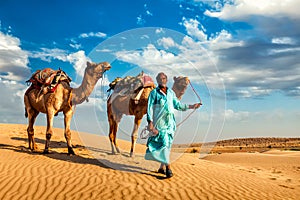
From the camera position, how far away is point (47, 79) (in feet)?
43.0

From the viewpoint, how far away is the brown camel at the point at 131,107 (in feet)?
38.6

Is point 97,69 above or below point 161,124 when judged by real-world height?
above

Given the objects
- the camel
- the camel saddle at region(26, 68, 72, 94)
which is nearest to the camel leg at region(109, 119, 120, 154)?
the camel

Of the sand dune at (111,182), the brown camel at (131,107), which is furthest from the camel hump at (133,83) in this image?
the sand dune at (111,182)

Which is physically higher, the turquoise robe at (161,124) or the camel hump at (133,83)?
the camel hump at (133,83)

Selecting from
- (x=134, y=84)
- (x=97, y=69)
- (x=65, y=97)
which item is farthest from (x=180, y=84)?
(x=65, y=97)

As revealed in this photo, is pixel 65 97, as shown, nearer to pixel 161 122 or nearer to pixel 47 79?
pixel 47 79

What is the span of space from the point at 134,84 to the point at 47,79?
3.72 meters

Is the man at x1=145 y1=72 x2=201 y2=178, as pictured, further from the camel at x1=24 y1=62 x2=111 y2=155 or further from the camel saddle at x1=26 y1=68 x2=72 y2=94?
the camel saddle at x1=26 y1=68 x2=72 y2=94

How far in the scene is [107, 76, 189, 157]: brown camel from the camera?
1177 cm

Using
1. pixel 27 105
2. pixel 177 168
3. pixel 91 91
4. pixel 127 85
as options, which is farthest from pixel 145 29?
pixel 27 105

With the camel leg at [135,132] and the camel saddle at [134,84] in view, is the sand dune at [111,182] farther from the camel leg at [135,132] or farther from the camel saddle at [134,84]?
the camel saddle at [134,84]

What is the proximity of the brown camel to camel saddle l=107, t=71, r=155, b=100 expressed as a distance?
178 millimetres

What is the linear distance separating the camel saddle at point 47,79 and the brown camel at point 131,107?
2.27 meters
